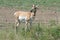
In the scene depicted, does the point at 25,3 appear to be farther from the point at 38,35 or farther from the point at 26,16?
the point at 38,35

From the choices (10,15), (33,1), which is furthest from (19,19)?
(33,1)

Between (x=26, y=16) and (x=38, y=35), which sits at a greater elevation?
(x=26, y=16)

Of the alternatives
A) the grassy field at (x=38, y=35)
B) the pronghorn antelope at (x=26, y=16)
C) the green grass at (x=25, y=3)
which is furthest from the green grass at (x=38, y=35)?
the green grass at (x=25, y=3)

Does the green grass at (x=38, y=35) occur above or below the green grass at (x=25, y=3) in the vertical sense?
below

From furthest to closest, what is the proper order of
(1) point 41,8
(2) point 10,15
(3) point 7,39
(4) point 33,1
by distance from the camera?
(4) point 33,1 → (1) point 41,8 → (2) point 10,15 → (3) point 7,39

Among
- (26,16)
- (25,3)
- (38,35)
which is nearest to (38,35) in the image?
(38,35)

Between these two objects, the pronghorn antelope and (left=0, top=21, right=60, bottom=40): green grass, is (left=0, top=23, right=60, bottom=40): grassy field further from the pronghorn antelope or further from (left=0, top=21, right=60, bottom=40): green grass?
the pronghorn antelope

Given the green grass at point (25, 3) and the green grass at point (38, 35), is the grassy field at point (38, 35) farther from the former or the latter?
the green grass at point (25, 3)

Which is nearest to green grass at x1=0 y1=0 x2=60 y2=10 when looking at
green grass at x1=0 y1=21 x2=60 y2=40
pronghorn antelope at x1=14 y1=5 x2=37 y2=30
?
pronghorn antelope at x1=14 y1=5 x2=37 y2=30

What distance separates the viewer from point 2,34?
29.4 ft

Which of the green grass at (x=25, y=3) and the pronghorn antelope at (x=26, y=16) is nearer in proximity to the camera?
the pronghorn antelope at (x=26, y=16)

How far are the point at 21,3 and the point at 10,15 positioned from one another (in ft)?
11.1

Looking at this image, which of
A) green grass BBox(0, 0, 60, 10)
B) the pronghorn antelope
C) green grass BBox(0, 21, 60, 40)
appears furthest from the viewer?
green grass BBox(0, 0, 60, 10)

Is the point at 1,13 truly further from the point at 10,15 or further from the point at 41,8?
the point at 41,8
